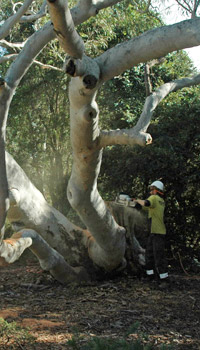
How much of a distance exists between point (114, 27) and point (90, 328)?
31.0 ft

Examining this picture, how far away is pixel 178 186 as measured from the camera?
9891mm

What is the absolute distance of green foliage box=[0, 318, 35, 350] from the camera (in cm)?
476

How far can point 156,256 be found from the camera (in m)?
8.77

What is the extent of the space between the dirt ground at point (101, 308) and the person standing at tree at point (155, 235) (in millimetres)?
367

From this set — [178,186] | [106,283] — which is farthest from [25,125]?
[106,283]

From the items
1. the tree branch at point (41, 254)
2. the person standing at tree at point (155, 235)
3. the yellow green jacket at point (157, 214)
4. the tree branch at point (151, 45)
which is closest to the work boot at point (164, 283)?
the person standing at tree at point (155, 235)

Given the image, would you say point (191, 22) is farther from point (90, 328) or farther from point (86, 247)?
point (86, 247)

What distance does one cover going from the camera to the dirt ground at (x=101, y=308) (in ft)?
17.9

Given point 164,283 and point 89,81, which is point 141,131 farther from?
point 164,283

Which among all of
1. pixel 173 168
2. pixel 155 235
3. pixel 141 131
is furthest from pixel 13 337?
pixel 173 168

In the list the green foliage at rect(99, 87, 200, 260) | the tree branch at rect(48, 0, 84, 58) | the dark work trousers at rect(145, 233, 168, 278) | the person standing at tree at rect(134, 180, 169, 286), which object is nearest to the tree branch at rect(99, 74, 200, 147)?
the tree branch at rect(48, 0, 84, 58)

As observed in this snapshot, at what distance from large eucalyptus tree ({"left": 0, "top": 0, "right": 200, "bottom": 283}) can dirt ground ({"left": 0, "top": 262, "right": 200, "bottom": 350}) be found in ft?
1.55

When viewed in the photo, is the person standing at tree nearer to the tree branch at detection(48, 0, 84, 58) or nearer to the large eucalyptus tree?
the large eucalyptus tree

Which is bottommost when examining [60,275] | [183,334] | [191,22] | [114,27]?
[183,334]
